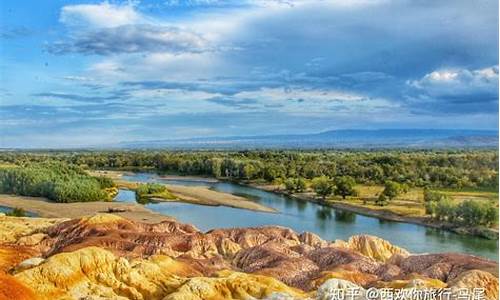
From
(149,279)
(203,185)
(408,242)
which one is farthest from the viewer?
(203,185)

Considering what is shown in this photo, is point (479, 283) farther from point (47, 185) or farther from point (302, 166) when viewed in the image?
point (302, 166)

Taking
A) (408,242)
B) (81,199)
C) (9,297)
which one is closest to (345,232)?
(408,242)

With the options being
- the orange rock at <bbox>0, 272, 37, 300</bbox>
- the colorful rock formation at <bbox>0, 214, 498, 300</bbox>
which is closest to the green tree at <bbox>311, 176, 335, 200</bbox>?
the colorful rock formation at <bbox>0, 214, 498, 300</bbox>

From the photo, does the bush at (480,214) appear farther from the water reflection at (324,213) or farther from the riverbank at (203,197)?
the riverbank at (203,197)

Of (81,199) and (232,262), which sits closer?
(232,262)

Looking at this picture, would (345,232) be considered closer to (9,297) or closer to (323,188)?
(323,188)

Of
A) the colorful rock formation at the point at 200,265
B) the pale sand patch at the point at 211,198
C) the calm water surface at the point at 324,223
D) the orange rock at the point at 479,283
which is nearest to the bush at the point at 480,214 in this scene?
the calm water surface at the point at 324,223
